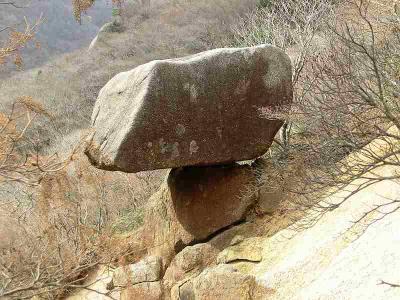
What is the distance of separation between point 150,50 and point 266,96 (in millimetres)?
18896

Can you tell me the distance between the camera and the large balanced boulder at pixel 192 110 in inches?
248

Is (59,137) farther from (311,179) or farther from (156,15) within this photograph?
(311,179)

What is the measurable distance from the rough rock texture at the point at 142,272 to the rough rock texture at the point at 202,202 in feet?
0.64

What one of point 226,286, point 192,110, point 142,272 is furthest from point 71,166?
point 226,286

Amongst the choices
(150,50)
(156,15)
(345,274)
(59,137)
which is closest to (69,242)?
(345,274)

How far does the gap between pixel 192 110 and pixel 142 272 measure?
9.07ft

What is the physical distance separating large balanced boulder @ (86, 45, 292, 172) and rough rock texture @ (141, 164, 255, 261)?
1.47 feet

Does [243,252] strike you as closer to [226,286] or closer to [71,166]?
[226,286]

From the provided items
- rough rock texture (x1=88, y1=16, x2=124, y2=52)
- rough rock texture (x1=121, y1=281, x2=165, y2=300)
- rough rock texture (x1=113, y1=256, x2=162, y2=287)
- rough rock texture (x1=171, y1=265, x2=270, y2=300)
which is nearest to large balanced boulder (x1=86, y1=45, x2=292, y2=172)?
rough rock texture (x1=171, y1=265, x2=270, y2=300)

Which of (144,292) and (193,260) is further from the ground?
(193,260)

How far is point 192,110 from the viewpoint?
6.65 metres

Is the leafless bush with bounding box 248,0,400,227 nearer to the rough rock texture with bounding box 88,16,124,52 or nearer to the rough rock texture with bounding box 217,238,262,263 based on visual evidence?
the rough rock texture with bounding box 217,238,262,263

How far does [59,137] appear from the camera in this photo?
20.4 meters

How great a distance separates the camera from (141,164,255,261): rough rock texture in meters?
7.62
